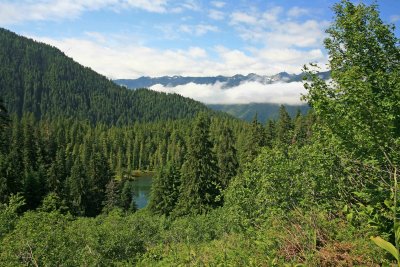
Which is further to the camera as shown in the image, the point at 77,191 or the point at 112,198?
the point at 77,191

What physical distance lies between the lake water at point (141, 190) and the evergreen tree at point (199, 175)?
137 feet

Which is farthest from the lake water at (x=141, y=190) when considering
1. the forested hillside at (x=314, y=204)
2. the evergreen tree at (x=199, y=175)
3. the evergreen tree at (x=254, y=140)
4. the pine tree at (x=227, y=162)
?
the forested hillside at (x=314, y=204)

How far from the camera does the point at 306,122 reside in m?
78.9

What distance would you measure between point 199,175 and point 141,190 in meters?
69.6

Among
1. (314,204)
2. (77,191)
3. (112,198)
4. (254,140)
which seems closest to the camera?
(314,204)

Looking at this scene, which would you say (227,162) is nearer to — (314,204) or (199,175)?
(199,175)

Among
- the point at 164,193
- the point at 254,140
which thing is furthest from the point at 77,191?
the point at 254,140

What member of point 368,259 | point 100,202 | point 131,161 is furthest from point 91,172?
point 131,161

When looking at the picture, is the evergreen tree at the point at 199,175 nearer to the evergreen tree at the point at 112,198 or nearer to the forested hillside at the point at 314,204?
the forested hillside at the point at 314,204

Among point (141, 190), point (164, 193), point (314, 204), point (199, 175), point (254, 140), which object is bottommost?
point (141, 190)

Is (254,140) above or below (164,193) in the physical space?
above

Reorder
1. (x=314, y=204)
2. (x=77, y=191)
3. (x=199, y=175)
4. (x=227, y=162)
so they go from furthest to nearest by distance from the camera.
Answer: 1. (x=77, y=191)
2. (x=227, y=162)
3. (x=199, y=175)
4. (x=314, y=204)

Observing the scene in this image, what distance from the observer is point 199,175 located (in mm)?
46062

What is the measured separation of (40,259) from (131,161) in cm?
14879
